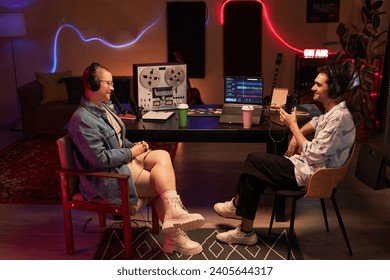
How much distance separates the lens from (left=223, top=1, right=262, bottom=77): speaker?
254 inches

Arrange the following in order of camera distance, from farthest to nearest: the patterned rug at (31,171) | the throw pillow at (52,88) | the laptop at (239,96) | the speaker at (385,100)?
the throw pillow at (52,88)
the speaker at (385,100)
the patterned rug at (31,171)
the laptop at (239,96)

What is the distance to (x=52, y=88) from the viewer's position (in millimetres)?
6145

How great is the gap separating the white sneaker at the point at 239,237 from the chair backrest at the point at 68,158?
3.40 ft

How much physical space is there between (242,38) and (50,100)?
99.0 inches

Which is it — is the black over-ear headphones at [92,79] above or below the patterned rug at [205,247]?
above

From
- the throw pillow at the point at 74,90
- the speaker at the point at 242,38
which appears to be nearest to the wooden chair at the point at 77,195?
the throw pillow at the point at 74,90

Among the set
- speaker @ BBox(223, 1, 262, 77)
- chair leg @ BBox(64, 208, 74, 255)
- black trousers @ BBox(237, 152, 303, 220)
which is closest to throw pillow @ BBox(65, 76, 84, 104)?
speaker @ BBox(223, 1, 262, 77)

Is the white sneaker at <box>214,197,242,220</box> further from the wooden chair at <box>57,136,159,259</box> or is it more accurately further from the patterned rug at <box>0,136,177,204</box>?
the patterned rug at <box>0,136,177,204</box>

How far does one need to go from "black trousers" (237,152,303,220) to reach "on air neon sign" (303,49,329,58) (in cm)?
320

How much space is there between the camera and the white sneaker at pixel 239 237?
338cm

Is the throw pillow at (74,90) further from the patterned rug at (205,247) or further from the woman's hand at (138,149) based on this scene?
the woman's hand at (138,149)

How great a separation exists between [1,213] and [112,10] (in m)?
3.46

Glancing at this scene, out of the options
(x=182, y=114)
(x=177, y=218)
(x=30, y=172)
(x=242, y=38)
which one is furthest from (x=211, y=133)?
(x=242, y=38)

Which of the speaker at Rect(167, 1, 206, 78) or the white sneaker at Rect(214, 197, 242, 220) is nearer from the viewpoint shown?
the white sneaker at Rect(214, 197, 242, 220)
